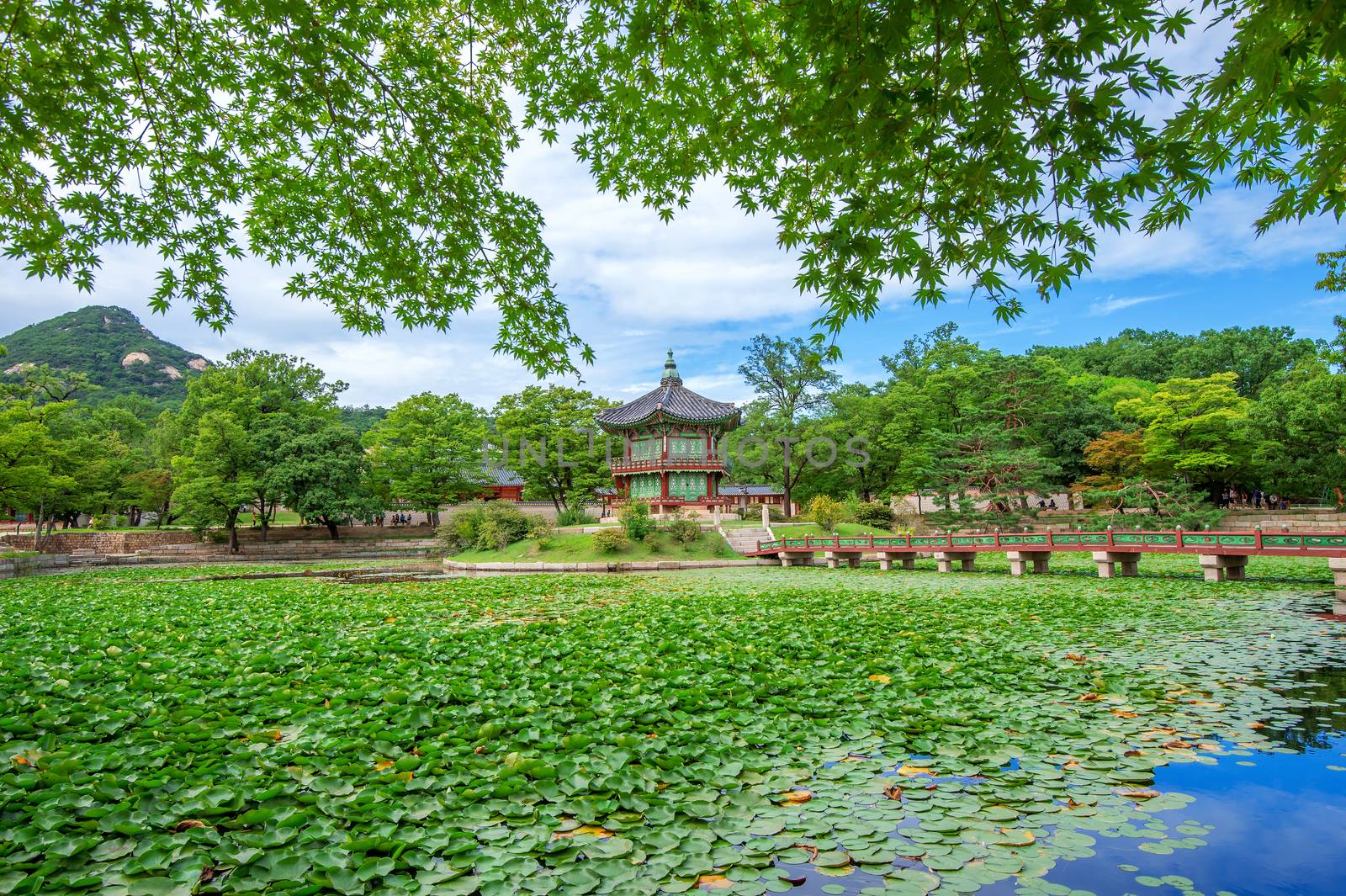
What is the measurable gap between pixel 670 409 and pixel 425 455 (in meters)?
12.9

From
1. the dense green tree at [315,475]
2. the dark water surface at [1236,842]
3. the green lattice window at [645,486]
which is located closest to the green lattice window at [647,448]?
the green lattice window at [645,486]

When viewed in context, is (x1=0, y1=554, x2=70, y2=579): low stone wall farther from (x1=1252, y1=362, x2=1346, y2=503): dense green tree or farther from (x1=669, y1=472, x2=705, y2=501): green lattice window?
(x1=1252, y1=362, x2=1346, y2=503): dense green tree

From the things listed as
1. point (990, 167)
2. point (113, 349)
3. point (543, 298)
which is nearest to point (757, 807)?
→ point (990, 167)

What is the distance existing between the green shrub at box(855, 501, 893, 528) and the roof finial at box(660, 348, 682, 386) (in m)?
11.4

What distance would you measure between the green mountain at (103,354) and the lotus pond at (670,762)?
6257 centimetres

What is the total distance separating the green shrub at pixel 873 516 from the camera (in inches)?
1067

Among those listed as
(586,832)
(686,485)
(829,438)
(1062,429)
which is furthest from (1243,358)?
(586,832)

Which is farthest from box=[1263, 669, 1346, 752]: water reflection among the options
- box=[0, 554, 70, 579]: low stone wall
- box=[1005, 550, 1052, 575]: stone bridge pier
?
box=[0, 554, 70, 579]: low stone wall

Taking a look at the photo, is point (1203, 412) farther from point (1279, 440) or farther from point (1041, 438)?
point (1041, 438)

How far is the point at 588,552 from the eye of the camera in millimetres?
22078

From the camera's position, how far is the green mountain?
57.0 meters

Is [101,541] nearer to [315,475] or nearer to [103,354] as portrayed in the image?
[315,475]

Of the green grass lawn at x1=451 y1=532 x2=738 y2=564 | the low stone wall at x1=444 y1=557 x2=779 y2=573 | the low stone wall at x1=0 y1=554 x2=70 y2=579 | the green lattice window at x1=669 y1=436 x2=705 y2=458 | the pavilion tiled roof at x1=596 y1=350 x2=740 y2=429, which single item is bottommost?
the low stone wall at x1=444 y1=557 x2=779 y2=573

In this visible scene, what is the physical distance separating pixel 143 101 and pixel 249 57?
79 cm
